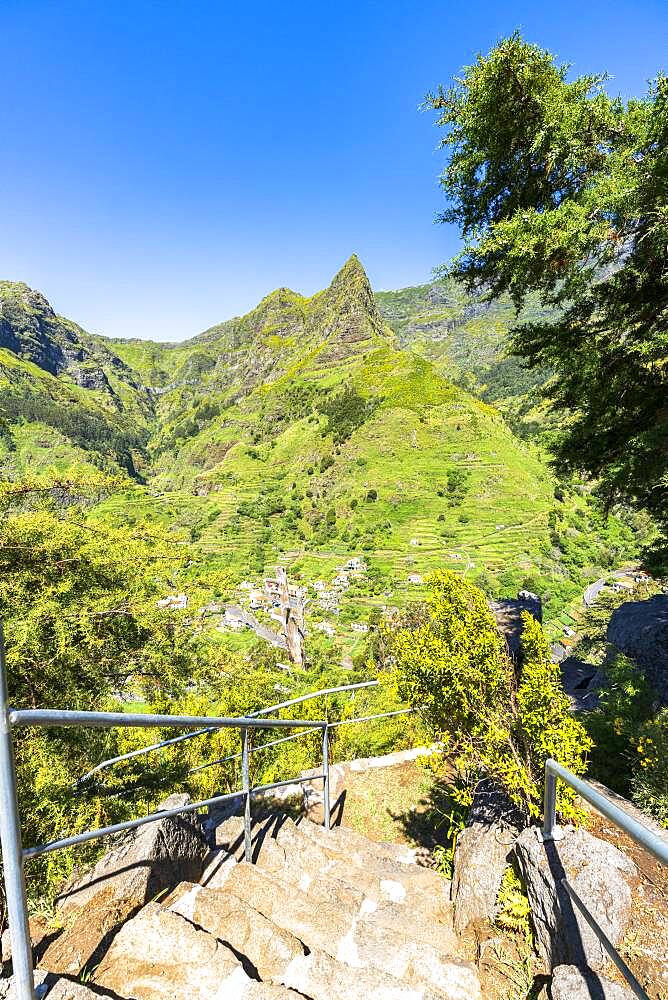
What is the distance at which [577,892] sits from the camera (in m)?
2.57

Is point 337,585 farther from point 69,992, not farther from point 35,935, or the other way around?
point 69,992

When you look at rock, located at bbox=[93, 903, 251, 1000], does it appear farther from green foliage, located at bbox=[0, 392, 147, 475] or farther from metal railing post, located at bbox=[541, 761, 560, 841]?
green foliage, located at bbox=[0, 392, 147, 475]

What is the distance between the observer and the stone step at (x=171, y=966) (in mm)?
1836

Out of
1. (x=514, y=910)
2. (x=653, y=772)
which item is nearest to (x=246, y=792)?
(x=514, y=910)

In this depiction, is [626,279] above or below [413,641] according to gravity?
above

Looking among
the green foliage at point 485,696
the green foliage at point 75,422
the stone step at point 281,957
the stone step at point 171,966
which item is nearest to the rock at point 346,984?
the stone step at point 281,957

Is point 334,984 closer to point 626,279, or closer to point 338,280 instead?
point 626,279

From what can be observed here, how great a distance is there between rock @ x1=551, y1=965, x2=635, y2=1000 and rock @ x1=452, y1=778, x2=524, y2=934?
0.88 metres

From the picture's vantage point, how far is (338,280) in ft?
586

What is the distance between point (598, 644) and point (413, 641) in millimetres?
11705

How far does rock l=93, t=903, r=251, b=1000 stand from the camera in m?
1.86

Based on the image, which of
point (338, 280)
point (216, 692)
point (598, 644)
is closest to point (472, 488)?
point (598, 644)

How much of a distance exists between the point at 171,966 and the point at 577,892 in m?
2.12

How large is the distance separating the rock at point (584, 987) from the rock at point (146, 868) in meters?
2.16
